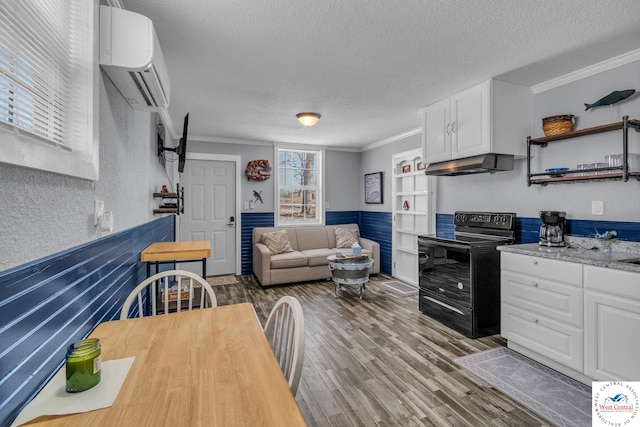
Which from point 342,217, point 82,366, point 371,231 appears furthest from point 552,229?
point 342,217

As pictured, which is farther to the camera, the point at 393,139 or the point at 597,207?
the point at 393,139

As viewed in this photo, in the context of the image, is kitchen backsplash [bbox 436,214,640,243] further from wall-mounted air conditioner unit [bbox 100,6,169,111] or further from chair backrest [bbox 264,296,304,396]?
wall-mounted air conditioner unit [bbox 100,6,169,111]

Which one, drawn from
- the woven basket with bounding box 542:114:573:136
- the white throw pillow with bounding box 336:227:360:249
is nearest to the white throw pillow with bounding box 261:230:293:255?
the white throw pillow with bounding box 336:227:360:249

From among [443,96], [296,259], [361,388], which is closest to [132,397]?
[361,388]

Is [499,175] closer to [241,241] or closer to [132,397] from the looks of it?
[132,397]

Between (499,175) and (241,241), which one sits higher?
(499,175)

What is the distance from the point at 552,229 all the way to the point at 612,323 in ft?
2.99

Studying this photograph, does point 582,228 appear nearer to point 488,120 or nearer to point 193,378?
point 488,120

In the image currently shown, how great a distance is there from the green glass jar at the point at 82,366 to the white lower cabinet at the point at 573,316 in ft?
8.73

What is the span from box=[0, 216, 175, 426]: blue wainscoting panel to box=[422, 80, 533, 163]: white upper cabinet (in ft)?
9.86

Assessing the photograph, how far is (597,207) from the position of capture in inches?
97.0

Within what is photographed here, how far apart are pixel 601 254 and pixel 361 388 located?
6.43 feet

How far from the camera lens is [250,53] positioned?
2.29 metres

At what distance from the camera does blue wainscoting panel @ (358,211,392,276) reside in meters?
5.25
